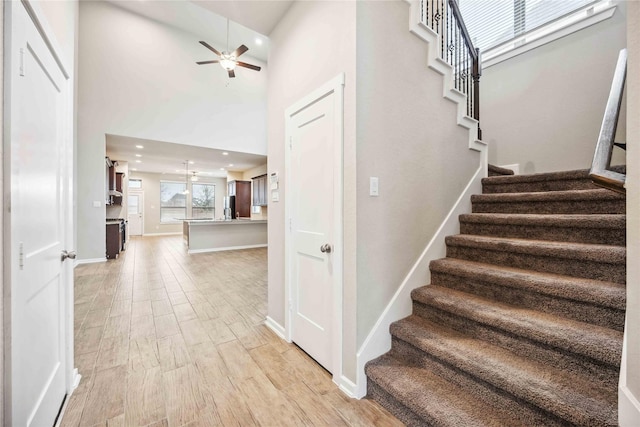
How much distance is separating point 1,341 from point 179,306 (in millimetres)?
2333

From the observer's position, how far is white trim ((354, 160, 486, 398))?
1599 millimetres

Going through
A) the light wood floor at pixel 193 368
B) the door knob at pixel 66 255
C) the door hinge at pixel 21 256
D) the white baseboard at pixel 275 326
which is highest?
the door hinge at pixel 21 256

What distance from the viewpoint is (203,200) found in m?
12.7

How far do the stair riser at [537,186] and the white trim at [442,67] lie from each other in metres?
0.42

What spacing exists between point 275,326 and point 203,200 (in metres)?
11.7

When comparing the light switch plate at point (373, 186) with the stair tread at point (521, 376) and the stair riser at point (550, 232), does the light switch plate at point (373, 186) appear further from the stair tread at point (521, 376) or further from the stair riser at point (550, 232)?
the stair riser at point (550, 232)

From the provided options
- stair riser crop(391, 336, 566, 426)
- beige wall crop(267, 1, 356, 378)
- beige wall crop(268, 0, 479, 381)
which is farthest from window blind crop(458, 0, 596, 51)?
stair riser crop(391, 336, 566, 426)

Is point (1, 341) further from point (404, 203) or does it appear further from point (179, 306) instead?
point (179, 306)

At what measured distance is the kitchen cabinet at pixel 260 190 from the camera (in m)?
8.46

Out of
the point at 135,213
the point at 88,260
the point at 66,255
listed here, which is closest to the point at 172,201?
the point at 135,213

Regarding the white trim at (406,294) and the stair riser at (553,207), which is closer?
the white trim at (406,294)

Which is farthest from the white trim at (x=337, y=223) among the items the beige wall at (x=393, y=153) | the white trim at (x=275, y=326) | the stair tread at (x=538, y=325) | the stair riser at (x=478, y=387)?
the white trim at (x=275, y=326)

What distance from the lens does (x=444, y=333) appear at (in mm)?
1610

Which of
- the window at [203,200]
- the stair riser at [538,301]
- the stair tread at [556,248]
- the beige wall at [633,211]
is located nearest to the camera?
the beige wall at [633,211]
